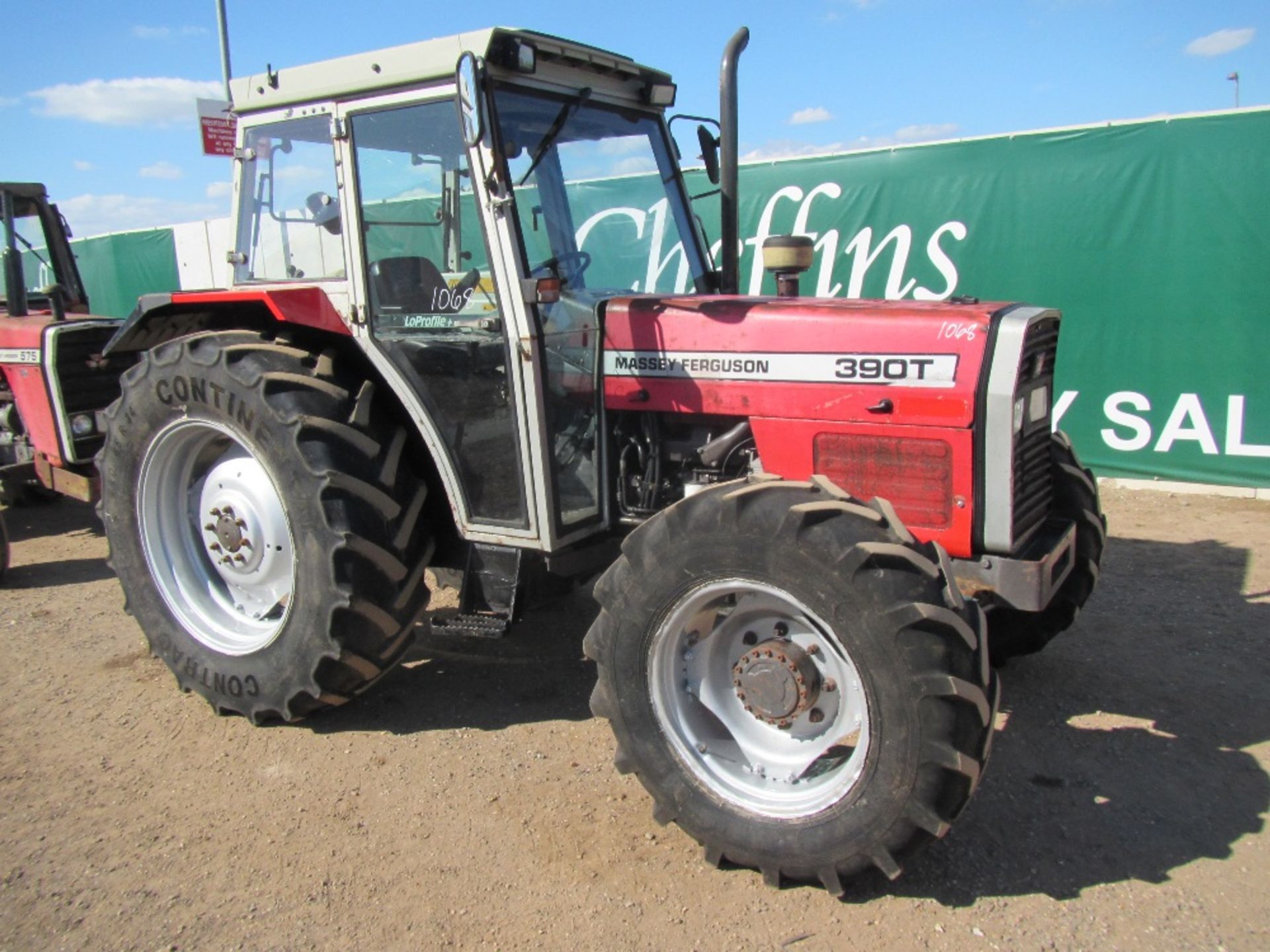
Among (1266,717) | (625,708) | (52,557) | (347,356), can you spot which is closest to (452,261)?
(347,356)

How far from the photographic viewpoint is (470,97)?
3.25m

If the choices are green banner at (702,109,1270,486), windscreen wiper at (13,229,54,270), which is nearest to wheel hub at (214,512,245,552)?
green banner at (702,109,1270,486)

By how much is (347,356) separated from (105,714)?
184 cm

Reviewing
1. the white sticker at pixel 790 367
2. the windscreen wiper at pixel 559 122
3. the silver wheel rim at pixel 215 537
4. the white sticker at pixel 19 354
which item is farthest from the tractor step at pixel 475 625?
the white sticker at pixel 19 354

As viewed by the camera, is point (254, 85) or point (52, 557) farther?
point (52, 557)

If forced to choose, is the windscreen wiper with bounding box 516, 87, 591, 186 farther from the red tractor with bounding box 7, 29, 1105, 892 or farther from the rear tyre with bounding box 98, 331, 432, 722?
the rear tyre with bounding box 98, 331, 432, 722

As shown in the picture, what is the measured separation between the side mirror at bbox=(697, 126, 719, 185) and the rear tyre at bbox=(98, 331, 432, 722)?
1704mm

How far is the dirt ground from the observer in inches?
107

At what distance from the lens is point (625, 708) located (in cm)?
301

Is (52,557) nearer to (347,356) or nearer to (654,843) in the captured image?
(347,356)

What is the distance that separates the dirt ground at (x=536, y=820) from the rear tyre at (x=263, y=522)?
0.32m

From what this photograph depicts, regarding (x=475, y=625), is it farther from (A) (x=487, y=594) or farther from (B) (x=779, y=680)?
(B) (x=779, y=680)

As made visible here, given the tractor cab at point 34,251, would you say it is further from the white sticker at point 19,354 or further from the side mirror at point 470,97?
the side mirror at point 470,97

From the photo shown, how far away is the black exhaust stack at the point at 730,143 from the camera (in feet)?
11.9
